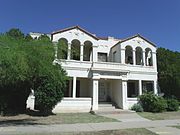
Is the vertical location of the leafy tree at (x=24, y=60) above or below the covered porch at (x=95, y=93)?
above

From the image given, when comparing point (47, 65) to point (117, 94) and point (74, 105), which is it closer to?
point (74, 105)

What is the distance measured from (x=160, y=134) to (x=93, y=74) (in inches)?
486

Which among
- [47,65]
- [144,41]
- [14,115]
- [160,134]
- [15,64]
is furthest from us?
[144,41]

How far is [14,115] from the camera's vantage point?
54.9ft

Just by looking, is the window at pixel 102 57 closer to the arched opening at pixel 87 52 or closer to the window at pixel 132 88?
the arched opening at pixel 87 52

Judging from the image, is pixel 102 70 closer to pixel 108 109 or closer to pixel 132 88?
pixel 108 109

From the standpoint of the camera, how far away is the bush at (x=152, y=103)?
21.2m

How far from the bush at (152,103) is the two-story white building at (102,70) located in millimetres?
1027

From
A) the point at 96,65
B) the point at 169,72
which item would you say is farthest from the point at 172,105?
Result: the point at 96,65

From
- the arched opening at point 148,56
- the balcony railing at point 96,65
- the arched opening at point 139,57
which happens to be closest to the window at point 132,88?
the arched opening at point 139,57

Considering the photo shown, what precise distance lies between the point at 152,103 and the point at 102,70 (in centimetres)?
614

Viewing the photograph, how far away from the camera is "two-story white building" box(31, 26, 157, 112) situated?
21562mm

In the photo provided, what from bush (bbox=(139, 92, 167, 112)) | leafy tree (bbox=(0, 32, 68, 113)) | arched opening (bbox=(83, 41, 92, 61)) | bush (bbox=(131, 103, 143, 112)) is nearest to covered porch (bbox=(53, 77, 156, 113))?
bush (bbox=(131, 103, 143, 112))

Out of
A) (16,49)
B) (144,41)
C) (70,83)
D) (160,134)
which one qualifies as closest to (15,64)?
(16,49)
